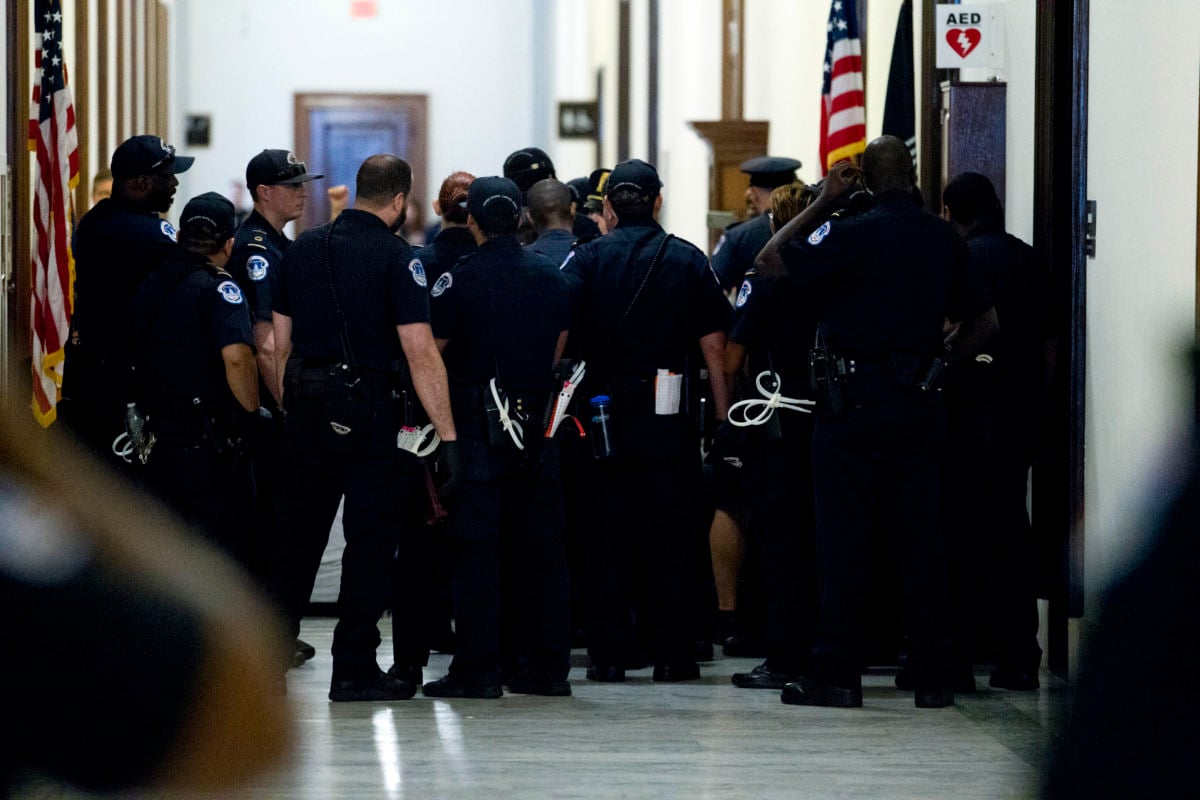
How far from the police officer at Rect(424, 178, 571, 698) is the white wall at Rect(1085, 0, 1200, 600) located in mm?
1517

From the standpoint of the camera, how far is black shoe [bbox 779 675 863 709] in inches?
187

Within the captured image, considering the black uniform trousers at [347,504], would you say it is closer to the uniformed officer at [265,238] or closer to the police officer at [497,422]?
the police officer at [497,422]

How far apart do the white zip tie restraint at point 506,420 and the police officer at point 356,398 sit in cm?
14

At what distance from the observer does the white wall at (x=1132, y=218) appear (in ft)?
14.1

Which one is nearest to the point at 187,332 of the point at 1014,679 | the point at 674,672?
the point at 674,672

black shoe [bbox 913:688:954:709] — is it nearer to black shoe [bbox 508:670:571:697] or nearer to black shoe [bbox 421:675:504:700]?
black shoe [bbox 508:670:571:697]

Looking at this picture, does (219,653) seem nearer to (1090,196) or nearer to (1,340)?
(1090,196)

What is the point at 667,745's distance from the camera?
434 centimetres

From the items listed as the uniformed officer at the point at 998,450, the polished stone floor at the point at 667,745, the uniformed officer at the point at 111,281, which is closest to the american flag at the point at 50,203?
the uniformed officer at the point at 111,281

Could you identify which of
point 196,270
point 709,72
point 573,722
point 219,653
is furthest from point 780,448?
point 709,72

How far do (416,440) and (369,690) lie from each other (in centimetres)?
71

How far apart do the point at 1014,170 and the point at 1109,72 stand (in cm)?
82

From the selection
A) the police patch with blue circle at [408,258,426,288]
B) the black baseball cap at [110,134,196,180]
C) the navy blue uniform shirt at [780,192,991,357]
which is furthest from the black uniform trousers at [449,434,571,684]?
the black baseball cap at [110,134,196,180]

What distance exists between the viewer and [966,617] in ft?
16.5
